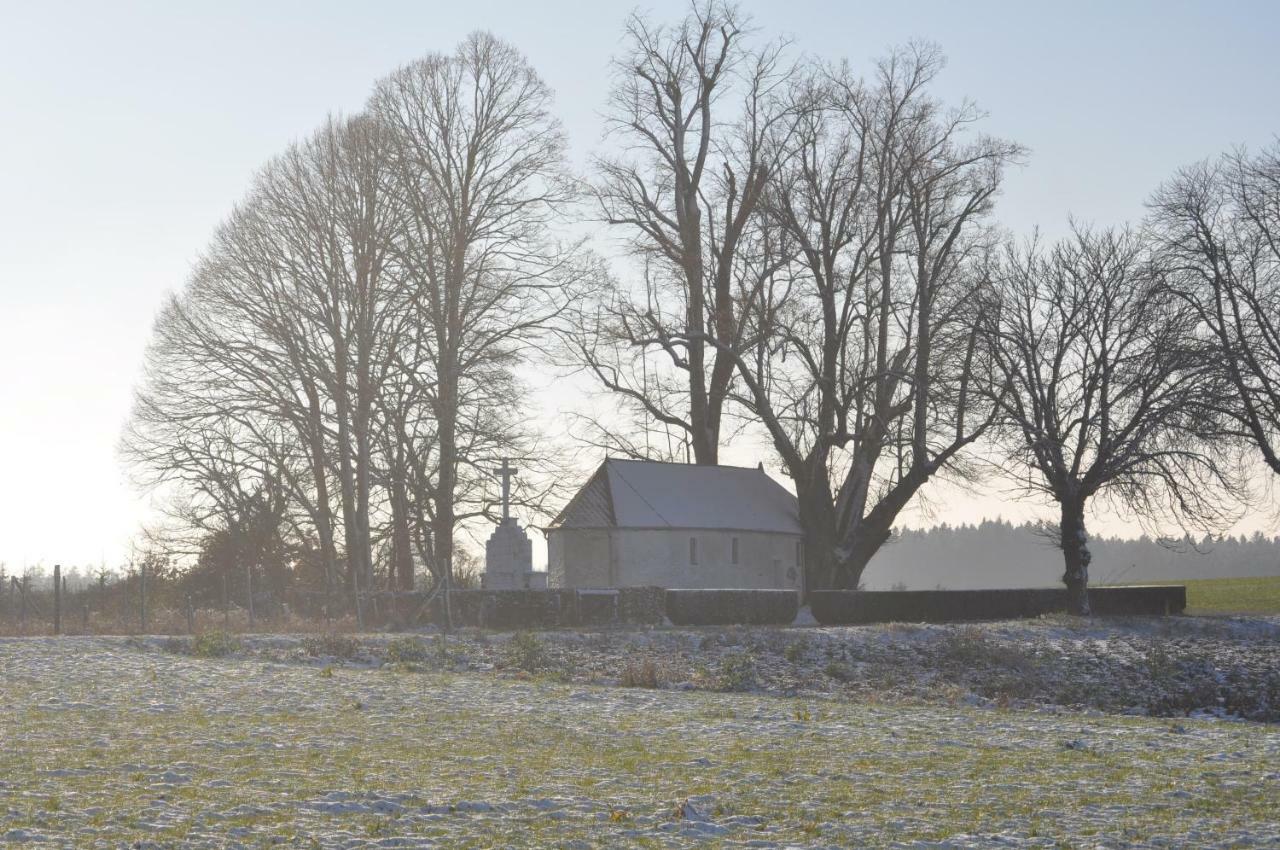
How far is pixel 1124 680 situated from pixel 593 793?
18.0 metres

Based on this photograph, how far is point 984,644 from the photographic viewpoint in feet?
93.2

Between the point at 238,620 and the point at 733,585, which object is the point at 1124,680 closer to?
the point at 238,620

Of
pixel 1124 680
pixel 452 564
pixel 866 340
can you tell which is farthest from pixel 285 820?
pixel 866 340

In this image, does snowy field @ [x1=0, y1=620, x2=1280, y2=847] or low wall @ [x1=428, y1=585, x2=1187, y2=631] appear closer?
snowy field @ [x1=0, y1=620, x2=1280, y2=847]

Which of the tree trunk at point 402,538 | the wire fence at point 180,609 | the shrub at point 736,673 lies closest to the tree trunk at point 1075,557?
the shrub at point 736,673

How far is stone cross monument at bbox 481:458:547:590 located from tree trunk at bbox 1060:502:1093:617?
15.1m

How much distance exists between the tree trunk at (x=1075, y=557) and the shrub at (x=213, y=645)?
80.8 ft

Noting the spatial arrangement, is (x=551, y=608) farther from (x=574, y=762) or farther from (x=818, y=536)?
(x=574, y=762)

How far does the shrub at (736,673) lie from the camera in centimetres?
2239

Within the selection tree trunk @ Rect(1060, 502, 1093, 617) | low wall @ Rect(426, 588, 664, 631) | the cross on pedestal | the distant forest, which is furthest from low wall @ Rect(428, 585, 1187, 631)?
the distant forest

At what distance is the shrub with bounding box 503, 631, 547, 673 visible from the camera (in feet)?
79.7

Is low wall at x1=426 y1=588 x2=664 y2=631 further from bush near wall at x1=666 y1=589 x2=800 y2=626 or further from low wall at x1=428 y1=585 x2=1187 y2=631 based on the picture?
bush near wall at x1=666 y1=589 x2=800 y2=626

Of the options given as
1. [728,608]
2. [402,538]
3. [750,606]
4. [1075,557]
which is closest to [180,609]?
[402,538]

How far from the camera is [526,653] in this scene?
25094 mm
